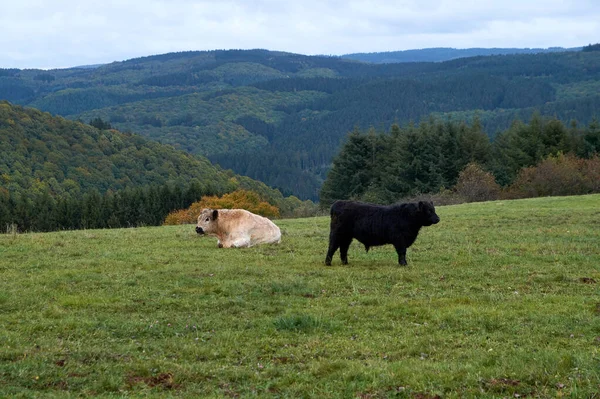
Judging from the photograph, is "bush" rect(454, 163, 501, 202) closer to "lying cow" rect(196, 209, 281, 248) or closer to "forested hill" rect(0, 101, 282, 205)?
"lying cow" rect(196, 209, 281, 248)

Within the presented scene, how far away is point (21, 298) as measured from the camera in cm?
1166

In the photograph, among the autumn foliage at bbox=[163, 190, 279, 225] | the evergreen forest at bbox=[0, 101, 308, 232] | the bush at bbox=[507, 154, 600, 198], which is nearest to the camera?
the bush at bbox=[507, 154, 600, 198]

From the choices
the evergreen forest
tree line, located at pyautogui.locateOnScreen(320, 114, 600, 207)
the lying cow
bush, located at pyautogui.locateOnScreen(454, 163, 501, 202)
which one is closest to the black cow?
the lying cow

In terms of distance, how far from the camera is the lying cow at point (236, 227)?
19.5 metres

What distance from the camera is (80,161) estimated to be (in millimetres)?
145375

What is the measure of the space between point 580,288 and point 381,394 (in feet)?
22.7

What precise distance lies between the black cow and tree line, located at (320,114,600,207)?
58.9 meters

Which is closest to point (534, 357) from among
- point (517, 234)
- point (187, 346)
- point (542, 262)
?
point (187, 346)

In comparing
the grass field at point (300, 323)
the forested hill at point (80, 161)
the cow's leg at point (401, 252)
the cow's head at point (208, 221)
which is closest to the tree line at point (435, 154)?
the forested hill at point (80, 161)

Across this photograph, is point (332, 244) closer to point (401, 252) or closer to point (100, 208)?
point (401, 252)

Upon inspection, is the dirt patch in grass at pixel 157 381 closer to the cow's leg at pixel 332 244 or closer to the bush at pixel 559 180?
the cow's leg at pixel 332 244

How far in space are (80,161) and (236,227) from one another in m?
134

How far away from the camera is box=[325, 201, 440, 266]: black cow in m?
15.4

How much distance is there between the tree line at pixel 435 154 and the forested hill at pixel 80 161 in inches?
1716
